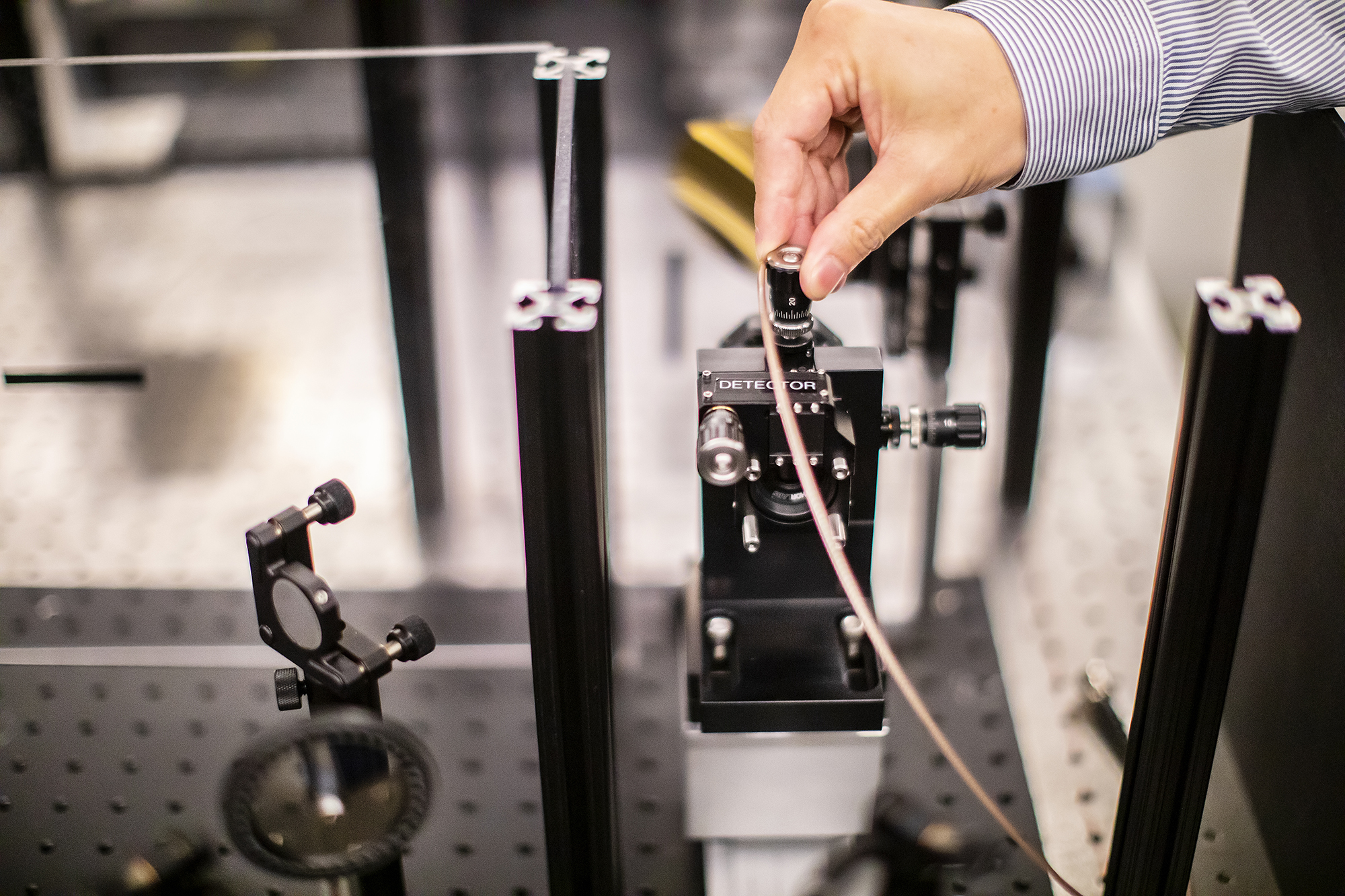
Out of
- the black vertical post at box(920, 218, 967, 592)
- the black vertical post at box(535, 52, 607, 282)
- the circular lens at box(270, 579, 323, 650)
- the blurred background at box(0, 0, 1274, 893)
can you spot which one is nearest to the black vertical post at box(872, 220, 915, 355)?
the black vertical post at box(920, 218, 967, 592)

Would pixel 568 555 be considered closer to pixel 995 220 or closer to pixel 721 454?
pixel 721 454

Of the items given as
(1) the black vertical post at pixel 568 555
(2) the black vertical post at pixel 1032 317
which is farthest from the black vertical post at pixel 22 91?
(2) the black vertical post at pixel 1032 317

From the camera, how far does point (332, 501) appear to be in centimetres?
60

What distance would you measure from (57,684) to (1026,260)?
3.07 ft

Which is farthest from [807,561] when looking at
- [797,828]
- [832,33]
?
[832,33]

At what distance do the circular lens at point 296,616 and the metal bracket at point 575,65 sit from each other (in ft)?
1.40

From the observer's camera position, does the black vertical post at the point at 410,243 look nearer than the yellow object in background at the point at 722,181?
No

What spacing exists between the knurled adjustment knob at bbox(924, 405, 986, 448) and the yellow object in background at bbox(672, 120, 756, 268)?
385mm

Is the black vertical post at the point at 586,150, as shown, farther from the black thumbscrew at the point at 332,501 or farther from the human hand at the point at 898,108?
the black thumbscrew at the point at 332,501

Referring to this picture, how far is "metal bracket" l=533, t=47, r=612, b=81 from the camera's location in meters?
0.84

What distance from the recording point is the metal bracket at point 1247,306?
499mm

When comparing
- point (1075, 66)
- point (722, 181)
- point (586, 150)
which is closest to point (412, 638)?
point (586, 150)

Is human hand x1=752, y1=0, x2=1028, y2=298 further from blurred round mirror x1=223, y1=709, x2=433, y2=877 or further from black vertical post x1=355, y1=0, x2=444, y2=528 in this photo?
black vertical post x1=355, y1=0, x2=444, y2=528

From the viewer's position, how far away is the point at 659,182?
5.64 feet
